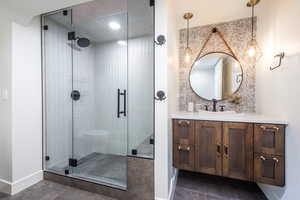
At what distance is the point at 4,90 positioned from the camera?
1.79 meters

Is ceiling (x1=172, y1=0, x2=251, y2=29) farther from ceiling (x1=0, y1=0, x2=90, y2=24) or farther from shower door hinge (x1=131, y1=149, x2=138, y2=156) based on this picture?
shower door hinge (x1=131, y1=149, x2=138, y2=156)

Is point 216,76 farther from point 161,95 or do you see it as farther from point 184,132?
point 161,95

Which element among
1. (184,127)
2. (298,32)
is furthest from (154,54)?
(298,32)

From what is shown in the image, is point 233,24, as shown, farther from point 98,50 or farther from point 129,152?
point 129,152

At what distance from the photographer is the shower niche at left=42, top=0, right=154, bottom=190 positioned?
5.50 ft

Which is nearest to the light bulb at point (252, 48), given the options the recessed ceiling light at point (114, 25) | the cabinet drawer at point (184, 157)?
the cabinet drawer at point (184, 157)

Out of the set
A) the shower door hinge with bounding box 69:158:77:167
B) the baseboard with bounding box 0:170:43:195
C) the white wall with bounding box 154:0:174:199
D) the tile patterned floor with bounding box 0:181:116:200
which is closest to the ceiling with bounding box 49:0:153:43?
the white wall with bounding box 154:0:174:199

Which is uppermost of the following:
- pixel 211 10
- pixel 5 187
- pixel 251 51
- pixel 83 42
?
pixel 211 10

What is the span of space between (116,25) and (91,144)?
194 cm

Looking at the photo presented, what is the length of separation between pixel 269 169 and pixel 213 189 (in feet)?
2.45

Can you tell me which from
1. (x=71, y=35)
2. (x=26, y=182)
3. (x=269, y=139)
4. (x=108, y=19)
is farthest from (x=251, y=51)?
(x=26, y=182)

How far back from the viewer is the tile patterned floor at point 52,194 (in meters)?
1.70

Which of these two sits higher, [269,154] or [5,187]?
[269,154]

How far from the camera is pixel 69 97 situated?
87.4 inches
